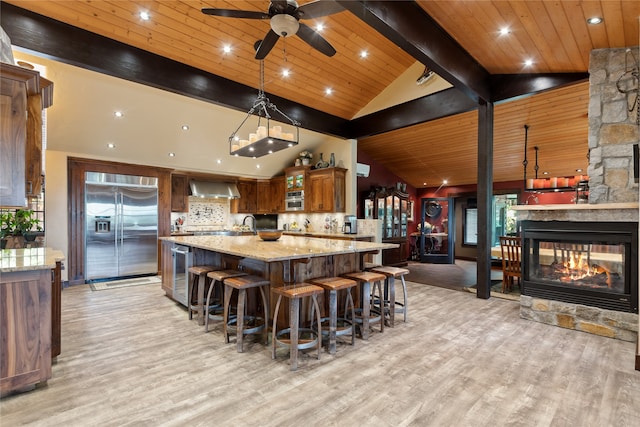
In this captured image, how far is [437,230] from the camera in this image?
9727mm

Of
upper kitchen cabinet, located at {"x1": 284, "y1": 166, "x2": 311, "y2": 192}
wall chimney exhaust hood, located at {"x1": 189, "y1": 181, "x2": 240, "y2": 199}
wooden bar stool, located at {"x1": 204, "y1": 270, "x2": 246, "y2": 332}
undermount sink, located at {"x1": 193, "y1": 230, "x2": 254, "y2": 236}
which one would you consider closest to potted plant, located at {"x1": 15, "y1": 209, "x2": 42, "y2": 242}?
wooden bar stool, located at {"x1": 204, "y1": 270, "x2": 246, "y2": 332}

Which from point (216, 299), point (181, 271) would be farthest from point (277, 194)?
point (216, 299)

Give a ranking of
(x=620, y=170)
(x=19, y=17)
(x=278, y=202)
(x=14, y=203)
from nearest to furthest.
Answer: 1. (x=14, y=203)
2. (x=19, y=17)
3. (x=620, y=170)
4. (x=278, y=202)

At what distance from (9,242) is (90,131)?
2229 mm

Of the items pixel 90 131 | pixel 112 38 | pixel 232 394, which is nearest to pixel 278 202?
pixel 90 131

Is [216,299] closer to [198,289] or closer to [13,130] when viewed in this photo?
[198,289]

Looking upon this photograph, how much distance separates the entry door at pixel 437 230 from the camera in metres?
8.74

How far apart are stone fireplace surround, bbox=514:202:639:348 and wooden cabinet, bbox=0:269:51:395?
16.0 ft

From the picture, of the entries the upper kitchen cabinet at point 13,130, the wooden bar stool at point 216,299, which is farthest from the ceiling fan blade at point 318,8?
→ the wooden bar stool at point 216,299

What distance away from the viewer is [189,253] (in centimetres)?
409

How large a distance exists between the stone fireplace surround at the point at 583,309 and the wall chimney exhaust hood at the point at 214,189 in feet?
20.3

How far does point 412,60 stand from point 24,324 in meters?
6.23

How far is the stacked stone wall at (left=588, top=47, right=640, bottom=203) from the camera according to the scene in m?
3.37

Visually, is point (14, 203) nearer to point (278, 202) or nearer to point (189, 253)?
point (189, 253)
